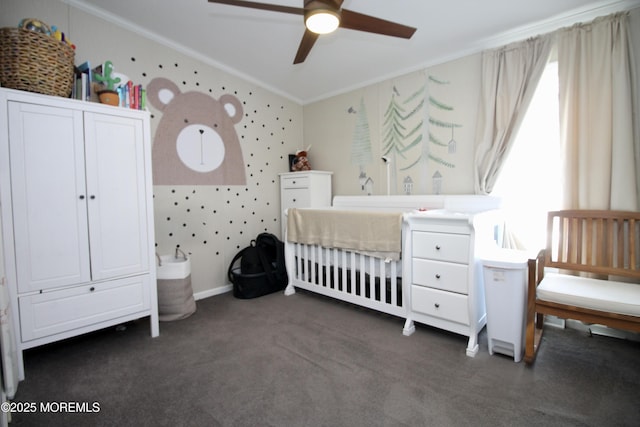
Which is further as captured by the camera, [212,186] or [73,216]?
[212,186]

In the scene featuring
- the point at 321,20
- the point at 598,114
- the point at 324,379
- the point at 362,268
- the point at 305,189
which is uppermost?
the point at 321,20

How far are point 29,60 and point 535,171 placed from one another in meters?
3.41

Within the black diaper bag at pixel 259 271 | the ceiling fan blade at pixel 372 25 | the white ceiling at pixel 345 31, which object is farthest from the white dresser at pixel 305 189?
the ceiling fan blade at pixel 372 25

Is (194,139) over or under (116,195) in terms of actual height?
over

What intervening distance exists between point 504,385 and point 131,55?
356 cm

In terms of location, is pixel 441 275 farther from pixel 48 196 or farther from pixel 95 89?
pixel 95 89

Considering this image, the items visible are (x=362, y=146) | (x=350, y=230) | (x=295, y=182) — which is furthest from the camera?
(x=295, y=182)

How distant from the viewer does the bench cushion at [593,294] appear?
1.53m

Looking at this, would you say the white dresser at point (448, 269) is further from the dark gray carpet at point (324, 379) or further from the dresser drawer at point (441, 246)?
the dark gray carpet at point (324, 379)

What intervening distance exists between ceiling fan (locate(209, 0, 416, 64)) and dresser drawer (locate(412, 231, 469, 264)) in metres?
1.25

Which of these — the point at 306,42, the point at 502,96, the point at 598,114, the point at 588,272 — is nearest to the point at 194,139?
the point at 306,42

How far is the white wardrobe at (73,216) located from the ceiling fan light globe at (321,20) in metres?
1.36

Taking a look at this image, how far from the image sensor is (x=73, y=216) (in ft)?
6.17

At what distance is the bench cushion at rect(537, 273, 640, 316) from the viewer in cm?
153
